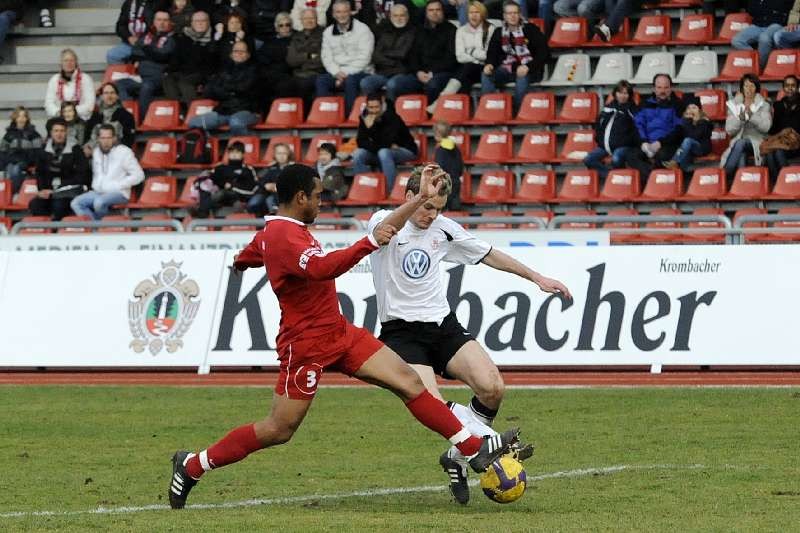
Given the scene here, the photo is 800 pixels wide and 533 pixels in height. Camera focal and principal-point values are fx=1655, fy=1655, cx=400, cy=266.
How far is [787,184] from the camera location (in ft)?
72.1

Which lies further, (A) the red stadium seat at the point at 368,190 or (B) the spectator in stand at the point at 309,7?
(B) the spectator in stand at the point at 309,7

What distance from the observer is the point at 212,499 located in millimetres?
10000

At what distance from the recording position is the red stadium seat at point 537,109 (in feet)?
80.9

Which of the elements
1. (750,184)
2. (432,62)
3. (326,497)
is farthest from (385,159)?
(326,497)

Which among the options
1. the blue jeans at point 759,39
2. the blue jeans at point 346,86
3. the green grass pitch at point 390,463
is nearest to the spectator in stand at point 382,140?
the blue jeans at point 346,86

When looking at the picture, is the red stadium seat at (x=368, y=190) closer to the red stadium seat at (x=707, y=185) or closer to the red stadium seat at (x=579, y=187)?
the red stadium seat at (x=579, y=187)

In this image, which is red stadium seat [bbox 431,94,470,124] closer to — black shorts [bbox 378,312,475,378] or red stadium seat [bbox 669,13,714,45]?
red stadium seat [bbox 669,13,714,45]

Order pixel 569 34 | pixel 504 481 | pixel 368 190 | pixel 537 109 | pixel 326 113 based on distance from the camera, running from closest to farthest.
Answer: pixel 504 481
pixel 368 190
pixel 537 109
pixel 569 34
pixel 326 113

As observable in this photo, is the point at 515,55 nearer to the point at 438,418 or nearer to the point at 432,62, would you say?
the point at 432,62

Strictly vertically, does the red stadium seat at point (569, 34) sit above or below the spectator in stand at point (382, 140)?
above

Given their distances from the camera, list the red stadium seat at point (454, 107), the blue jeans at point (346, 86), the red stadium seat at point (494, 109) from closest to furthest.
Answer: the red stadium seat at point (494, 109), the red stadium seat at point (454, 107), the blue jeans at point (346, 86)

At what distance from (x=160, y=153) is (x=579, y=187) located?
23.8ft

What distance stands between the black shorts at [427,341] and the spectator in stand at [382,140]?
13.2 metres

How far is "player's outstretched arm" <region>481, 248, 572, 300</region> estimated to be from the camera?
33.1 feet
